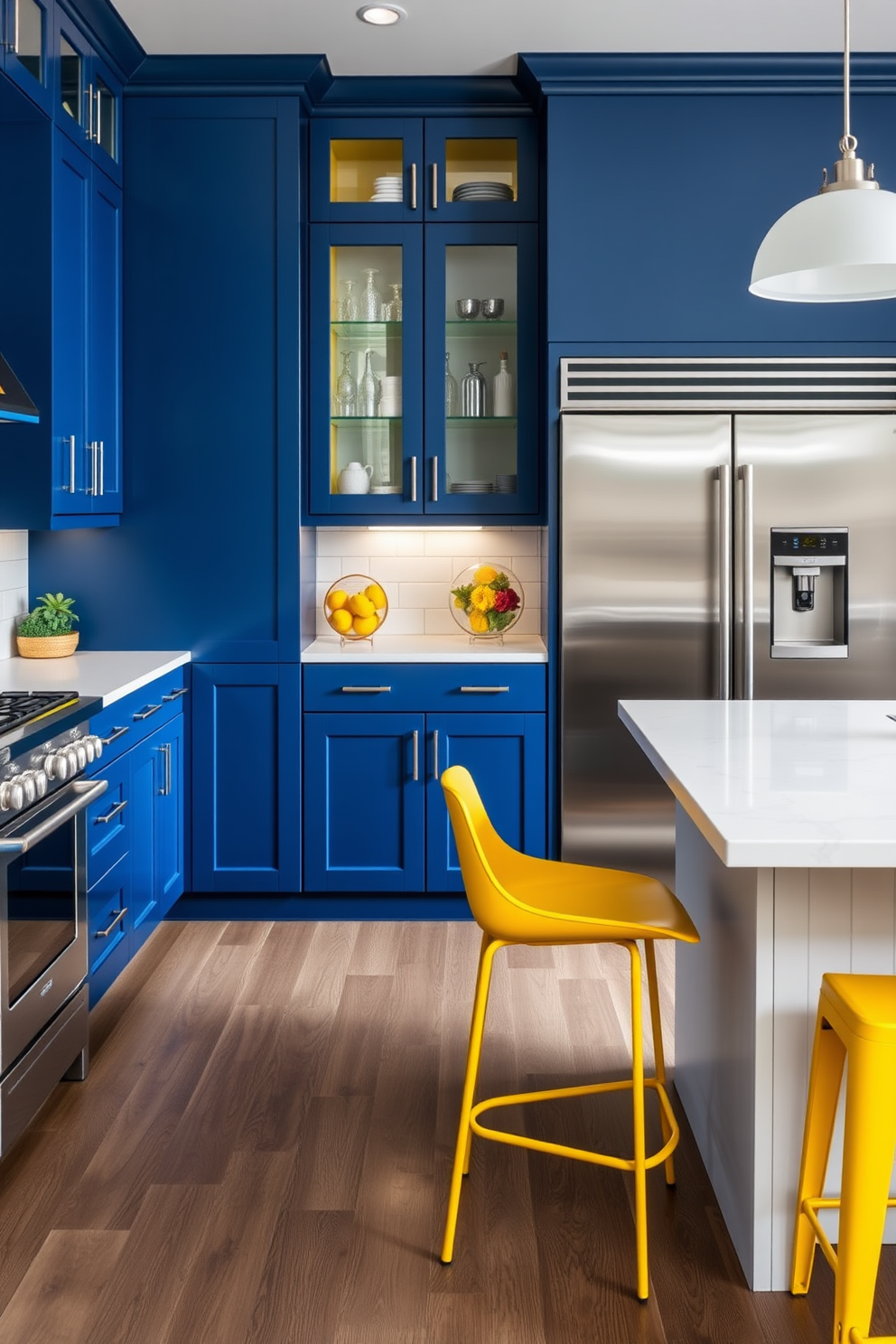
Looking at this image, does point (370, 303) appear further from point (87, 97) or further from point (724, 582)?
point (724, 582)

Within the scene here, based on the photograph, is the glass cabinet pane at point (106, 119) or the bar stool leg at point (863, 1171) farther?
the glass cabinet pane at point (106, 119)

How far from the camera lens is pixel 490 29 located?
3682 mm

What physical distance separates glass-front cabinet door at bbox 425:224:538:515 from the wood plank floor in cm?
172

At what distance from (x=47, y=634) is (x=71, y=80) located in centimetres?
164

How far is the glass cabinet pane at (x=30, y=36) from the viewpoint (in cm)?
312

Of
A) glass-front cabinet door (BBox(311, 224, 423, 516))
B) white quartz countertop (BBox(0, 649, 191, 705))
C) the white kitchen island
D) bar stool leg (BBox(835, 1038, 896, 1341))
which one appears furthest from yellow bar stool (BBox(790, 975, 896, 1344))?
glass-front cabinet door (BBox(311, 224, 423, 516))

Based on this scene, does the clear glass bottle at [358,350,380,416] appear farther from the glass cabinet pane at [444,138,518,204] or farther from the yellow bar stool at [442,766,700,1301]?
the yellow bar stool at [442,766,700,1301]

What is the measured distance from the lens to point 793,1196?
203 cm

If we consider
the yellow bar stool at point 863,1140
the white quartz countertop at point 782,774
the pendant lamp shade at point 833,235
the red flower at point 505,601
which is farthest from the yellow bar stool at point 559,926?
the red flower at point 505,601

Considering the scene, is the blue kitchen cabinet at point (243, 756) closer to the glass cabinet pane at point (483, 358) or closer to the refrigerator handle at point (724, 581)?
the glass cabinet pane at point (483, 358)

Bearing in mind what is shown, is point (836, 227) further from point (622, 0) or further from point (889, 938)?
point (622, 0)

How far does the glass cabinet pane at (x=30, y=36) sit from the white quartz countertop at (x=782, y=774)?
2.28 meters

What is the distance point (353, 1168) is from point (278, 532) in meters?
2.23

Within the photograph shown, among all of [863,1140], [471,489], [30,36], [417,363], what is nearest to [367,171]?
[417,363]
